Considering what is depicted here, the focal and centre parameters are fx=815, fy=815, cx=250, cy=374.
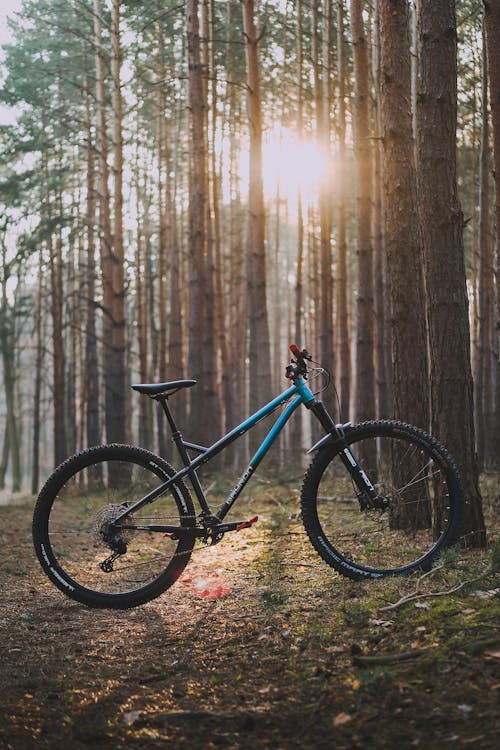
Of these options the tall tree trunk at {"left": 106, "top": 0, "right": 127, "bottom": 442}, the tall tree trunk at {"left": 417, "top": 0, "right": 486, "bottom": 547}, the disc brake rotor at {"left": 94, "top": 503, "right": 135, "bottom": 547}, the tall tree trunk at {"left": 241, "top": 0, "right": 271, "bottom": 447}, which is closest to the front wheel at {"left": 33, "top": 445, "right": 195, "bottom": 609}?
the disc brake rotor at {"left": 94, "top": 503, "right": 135, "bottom": 547}

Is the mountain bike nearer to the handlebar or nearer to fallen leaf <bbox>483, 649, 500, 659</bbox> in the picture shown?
the handlebar

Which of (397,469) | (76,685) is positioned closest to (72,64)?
(397,469)

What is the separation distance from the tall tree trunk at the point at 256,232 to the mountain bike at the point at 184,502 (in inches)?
309

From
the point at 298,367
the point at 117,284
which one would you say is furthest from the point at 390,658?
the point at 117,284

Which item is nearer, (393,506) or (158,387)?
(158,387)

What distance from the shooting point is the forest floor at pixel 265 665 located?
9.81 feet

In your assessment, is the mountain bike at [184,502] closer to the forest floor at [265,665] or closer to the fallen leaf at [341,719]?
the forest floor at [265,665]

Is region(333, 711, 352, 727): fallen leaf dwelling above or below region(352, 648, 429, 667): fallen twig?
below

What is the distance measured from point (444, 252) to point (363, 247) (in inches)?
237

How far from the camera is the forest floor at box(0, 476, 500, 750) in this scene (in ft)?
9.81

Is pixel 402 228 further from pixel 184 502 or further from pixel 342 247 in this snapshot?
pixel 342 247

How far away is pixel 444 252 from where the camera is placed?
5.54 m

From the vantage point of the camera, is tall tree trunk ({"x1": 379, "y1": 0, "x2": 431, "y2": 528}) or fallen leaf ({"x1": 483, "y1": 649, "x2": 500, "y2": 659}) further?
tall tree trunk ({"x1": 379, "y1": 0, "x2": 431, "y2": 528})

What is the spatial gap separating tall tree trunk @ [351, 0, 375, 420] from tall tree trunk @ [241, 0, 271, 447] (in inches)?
78.9
